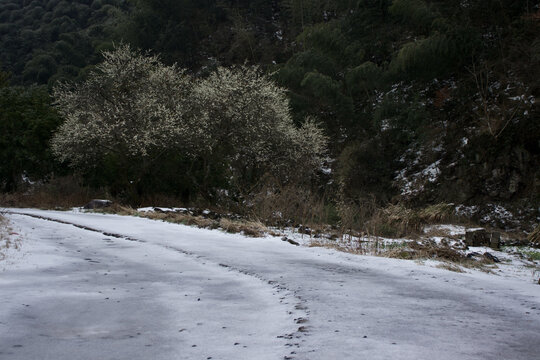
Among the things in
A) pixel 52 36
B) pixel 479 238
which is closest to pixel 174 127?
pixel 479 238

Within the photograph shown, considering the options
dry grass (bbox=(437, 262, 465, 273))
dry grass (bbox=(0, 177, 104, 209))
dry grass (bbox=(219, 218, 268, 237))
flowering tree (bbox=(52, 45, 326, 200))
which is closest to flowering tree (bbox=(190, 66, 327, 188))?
flowering tree (bbox=(52, 45, 326, 200))

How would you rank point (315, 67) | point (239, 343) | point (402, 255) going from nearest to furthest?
1. point (239, 343)
2. point (402, 255)
3. point (315, 67)

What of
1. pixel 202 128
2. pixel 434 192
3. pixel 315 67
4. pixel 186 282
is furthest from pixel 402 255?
pixel 315 67

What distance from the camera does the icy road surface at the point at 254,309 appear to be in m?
2.39

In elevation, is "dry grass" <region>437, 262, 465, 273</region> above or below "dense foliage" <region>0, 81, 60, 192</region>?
below

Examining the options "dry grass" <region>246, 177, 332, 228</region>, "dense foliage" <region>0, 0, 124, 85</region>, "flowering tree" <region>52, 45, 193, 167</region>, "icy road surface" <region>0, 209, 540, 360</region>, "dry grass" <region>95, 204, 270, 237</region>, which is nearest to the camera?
"icy road surface" <region>0, 209, 540, 360</region>

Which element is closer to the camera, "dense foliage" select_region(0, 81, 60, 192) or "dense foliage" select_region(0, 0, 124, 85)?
"dense foliage" select_region(0, 81, 60, 192)

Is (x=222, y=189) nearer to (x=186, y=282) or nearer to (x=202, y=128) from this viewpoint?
(x=202, y=128)

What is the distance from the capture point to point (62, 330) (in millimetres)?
2711

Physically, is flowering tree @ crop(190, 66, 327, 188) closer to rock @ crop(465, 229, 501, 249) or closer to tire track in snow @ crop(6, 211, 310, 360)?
rock @ crop(465, 229, 501, 249)

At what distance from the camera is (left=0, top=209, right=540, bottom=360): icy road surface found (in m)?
2.39

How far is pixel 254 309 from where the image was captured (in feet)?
10.9

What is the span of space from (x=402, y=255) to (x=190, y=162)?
15.6 m

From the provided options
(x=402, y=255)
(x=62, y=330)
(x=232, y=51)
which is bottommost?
(x=62, y=330)
